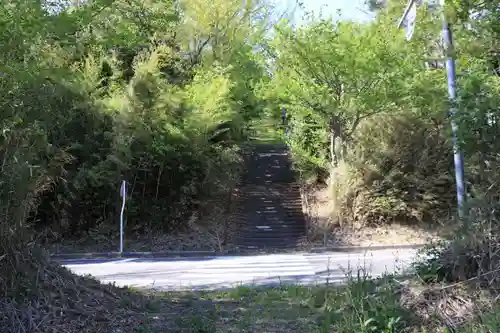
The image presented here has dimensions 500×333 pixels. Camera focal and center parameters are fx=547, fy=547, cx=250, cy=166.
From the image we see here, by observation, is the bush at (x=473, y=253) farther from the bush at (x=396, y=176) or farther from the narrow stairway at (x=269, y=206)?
the bush at (x=396, y=176)

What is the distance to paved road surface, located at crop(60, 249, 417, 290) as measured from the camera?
9.91 m

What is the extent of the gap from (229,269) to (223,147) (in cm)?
959

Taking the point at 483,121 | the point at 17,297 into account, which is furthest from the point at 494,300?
the point at 17,297

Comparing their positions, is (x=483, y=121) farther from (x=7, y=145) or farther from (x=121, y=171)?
(x=121, y=171)

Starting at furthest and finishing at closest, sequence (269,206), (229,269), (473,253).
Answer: (269,206)
(229,269)
(473,253)

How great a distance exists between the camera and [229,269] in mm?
12688

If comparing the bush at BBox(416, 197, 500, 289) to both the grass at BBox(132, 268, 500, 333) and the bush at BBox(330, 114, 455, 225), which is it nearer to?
the grass at BBox(132, 268, 500, 333)

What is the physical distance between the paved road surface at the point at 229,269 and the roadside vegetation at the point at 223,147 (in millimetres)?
1919

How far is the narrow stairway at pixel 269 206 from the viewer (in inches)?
739

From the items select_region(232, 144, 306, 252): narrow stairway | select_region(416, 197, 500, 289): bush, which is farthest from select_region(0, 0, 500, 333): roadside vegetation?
select_region(232, 144, 306, 252): narrow stairway

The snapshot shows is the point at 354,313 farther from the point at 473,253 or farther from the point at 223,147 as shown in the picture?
the point at 223,147

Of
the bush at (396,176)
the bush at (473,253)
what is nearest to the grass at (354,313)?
the bush at (473,253)

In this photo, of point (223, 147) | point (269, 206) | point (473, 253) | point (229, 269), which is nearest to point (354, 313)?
point (473, 253)

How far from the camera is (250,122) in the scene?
1120 inches
